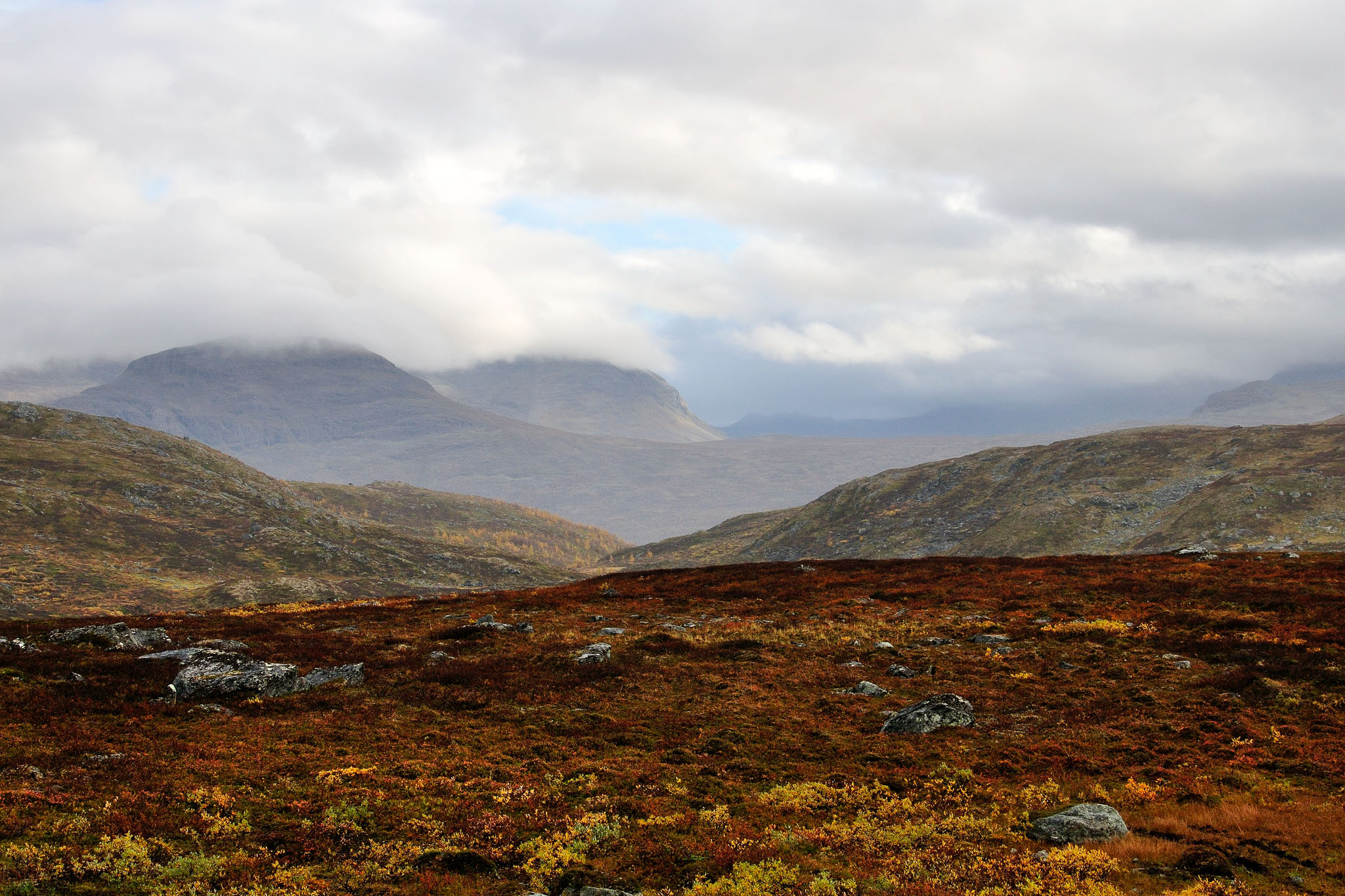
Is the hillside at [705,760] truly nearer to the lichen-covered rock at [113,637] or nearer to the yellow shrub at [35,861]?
the yellow shrub at [35,861]

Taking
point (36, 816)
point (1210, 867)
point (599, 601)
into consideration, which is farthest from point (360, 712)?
point (599, 601)

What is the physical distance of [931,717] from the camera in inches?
1066

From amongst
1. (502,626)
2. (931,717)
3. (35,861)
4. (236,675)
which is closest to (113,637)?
(236,675)

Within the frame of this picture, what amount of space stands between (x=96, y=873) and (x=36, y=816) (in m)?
3.57

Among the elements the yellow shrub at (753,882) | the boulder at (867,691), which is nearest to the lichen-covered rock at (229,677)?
the yellow shrub at (753,882)

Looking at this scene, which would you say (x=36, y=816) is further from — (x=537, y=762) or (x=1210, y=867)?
(x=1210, y=867)

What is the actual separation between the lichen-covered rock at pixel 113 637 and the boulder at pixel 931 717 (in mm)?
35868

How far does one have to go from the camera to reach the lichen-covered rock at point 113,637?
34.3 m

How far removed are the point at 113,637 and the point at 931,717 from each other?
3914 cm

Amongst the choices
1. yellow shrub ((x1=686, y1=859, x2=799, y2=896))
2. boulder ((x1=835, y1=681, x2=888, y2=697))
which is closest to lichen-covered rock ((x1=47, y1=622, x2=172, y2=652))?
yellow shrub ((x1=686, y1=859, x2=799, y2=896))

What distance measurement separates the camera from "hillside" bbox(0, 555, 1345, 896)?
15.5 m

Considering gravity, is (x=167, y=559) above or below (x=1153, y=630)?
below

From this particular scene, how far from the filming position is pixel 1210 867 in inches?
598

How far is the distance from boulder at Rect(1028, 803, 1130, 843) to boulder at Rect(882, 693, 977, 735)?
8418mm
